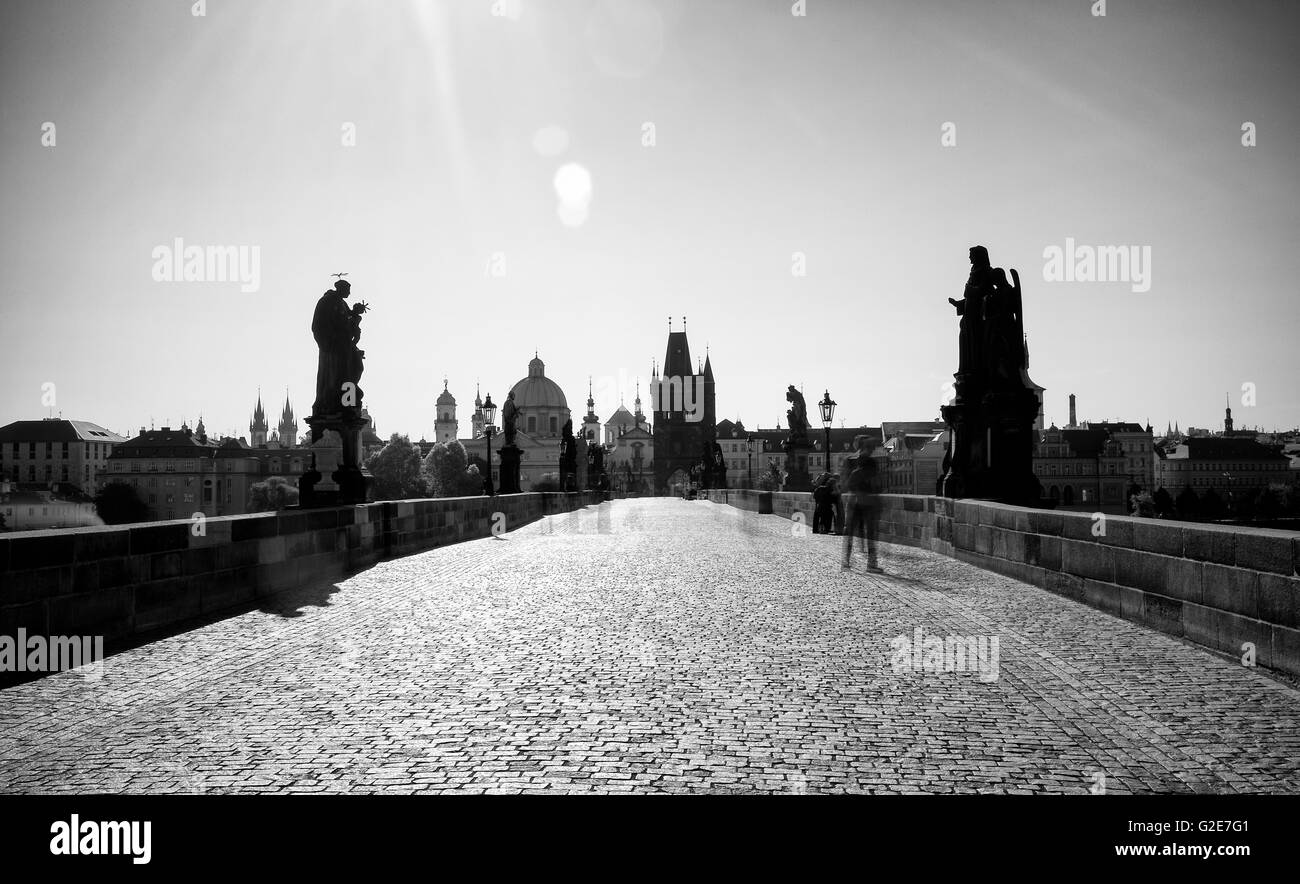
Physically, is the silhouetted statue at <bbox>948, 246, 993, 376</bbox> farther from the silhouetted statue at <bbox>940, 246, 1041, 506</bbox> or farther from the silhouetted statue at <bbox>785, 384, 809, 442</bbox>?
the silhouetted statue at <bbox>785, 384, 809, 442</bbox>

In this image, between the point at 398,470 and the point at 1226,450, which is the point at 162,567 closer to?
the point at 398,470

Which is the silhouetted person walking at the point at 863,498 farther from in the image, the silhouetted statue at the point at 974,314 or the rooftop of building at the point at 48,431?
the rooftop of building at the point at 48,431

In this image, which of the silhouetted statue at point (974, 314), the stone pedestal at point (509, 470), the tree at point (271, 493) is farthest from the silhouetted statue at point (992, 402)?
the tree at point (271, 493)

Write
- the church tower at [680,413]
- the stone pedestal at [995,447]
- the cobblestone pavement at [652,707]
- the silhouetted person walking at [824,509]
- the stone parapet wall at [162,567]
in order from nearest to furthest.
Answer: the cobblestone pavement at [652,707]
the stone parapet wall at [162,567]
the stone pedestal at [995,447]
the silhouetted person walking at [824,509]
the church tower at [680,413]

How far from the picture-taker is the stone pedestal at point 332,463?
611 inches

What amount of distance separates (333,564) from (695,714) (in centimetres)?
871

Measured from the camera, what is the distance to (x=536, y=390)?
155000 mm

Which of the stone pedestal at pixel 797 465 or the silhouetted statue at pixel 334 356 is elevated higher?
Result: the silhouetted statue at pixel 334 356

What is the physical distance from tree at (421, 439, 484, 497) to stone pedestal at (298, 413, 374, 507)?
326 feet

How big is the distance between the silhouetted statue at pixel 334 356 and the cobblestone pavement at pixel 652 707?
6.80 m

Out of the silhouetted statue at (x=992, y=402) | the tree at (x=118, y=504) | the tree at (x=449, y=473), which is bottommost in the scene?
the tree at (x=118, y=504)

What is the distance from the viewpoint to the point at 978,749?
4516mm
